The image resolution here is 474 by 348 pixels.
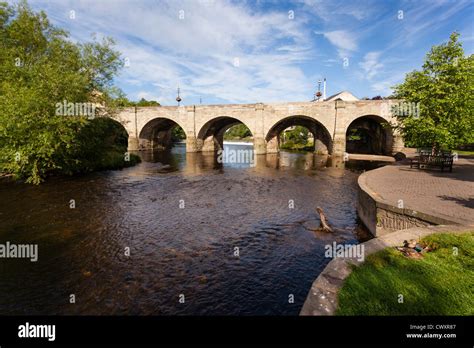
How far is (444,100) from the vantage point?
1526 centimetres

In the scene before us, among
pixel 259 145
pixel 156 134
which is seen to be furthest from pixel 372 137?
pixel 156 134

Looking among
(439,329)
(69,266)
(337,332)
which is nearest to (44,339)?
(69,266)

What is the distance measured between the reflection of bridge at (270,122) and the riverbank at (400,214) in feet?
72.0

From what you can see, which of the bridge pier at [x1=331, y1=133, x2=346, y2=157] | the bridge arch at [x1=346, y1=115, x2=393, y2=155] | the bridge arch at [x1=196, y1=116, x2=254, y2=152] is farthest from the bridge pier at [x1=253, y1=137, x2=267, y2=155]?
the bridge arch at [x1=346, y1=115, x2=393, y2=155]

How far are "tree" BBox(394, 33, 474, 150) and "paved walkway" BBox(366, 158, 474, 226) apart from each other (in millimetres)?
2583

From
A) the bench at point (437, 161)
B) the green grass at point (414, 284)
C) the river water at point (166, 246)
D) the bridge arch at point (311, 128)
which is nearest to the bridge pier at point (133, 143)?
the bridge arch at point (311, 128)

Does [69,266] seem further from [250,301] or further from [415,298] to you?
[415,298]

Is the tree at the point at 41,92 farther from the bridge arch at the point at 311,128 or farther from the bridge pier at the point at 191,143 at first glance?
the bridge arch at the point at 311,128

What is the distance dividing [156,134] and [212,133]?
12964mm

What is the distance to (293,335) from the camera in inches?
143

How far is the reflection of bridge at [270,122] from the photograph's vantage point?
114 feet

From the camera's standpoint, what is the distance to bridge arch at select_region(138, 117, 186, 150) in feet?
150

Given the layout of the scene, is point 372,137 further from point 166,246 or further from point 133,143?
point 166,246

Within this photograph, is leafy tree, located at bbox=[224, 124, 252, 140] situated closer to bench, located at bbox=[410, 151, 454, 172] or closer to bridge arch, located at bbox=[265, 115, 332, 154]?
bridge arch, located at bbox=[265, 115, 332, 154]
